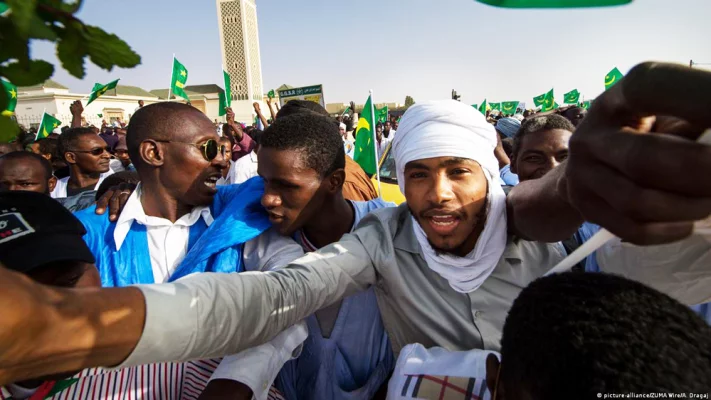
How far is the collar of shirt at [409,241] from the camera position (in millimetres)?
1540

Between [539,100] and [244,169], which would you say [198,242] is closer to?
[244,169]

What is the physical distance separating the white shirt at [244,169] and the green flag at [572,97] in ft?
59.7

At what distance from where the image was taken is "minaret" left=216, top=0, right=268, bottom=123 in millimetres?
56219

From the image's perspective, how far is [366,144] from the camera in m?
4.83

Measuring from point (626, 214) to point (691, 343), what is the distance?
0.34m

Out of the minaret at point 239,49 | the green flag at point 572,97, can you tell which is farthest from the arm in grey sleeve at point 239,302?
the minaret at point 239,49

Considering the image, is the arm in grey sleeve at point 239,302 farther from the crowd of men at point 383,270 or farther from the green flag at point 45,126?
the green flag at point 45,126

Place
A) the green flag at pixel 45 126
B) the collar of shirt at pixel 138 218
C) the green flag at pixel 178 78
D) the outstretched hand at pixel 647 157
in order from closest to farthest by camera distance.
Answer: the outstretched hand at pixel 647 157 < the collar of shirt at pixel 138 218 < the green flag at pixel 45 126 < the green flag at pixel 178 78

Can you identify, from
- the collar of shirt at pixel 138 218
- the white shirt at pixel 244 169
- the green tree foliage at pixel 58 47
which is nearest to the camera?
the green tree foliage at pixel 58 47

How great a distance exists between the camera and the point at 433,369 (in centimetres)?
125

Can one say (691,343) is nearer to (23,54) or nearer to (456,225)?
(456,225)

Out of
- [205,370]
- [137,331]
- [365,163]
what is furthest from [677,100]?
[365,163]

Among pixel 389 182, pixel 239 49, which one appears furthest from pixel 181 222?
Result: pixel 239 49

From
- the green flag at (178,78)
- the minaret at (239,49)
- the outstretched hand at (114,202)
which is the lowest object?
the outstretched hand at (114,202)
